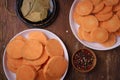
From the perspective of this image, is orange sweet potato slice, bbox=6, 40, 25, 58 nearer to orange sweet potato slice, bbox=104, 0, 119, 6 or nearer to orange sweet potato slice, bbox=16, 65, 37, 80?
orange sweet potato slice, bbox=16, 65, 37, 80

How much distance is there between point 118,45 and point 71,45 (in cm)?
21

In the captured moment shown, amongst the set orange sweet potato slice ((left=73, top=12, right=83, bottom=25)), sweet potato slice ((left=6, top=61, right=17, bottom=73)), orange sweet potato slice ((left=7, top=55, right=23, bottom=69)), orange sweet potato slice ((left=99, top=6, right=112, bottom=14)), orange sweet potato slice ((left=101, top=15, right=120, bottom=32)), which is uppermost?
orange sweet potato slice ((left=99, top=6, right=112, bottom=14))

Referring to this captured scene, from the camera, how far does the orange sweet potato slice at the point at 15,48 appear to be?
979 mm

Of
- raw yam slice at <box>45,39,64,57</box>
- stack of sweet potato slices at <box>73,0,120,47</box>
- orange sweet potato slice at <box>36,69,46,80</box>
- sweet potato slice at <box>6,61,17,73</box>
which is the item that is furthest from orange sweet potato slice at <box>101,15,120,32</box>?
sweet potato slice at <box>6,61,17,73</box>

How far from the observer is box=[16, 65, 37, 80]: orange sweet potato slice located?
0.93 m

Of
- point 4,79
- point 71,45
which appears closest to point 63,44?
point 71,45

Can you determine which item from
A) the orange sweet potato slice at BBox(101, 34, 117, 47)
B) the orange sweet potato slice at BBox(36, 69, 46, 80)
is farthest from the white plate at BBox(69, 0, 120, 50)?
the orange sweet potato slice at BBox(36, 69, 46, 80)

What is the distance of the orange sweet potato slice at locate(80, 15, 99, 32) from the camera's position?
3.19 ft

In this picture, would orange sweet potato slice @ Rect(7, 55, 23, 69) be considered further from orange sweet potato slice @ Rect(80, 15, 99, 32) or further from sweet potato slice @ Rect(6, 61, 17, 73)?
orange sweet potato slice @ Rect(80, 15, 99, 32)

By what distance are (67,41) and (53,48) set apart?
11 cm

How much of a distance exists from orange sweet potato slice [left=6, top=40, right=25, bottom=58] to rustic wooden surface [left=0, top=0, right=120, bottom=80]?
0.09 m

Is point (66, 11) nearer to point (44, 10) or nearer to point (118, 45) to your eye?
point (44, 10)

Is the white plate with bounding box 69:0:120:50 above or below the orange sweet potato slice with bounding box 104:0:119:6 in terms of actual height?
below

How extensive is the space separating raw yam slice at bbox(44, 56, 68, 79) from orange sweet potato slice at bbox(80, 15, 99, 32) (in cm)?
17
